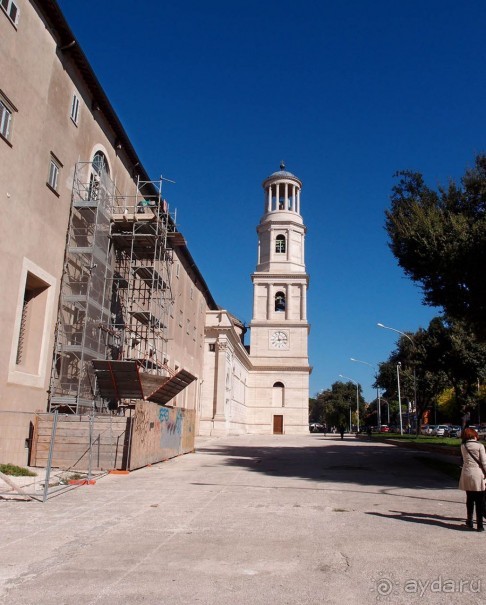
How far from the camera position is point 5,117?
14367 millimetres

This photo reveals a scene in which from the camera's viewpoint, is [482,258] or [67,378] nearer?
[482,258]

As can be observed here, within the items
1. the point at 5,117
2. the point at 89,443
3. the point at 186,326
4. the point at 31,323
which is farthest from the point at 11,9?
the point at 186,326

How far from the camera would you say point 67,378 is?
18.6 m

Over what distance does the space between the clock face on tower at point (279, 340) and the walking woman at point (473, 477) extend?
5735 cm

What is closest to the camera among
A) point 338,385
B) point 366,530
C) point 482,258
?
point 366,530

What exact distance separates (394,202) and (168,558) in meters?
19.4

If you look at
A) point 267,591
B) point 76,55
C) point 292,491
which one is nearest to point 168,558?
point 267,591

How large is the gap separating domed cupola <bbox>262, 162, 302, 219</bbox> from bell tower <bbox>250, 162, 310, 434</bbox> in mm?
1185

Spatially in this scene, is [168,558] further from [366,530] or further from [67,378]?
[67,378]

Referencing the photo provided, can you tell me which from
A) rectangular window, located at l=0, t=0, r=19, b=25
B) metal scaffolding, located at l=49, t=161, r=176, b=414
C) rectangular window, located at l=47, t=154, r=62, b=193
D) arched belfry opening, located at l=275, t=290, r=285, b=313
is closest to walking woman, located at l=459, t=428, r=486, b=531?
metal scaffolding, located at l=49, t=161, r=176, b=414

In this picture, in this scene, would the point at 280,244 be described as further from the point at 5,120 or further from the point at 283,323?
the point at 5,120

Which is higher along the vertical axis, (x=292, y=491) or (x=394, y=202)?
(x=394, y=202)

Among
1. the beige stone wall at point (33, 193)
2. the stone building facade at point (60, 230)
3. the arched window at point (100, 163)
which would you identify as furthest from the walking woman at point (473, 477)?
the arched window at point (100, 163)

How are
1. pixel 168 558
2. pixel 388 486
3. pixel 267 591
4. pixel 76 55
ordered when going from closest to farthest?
pixel 267 591
pixel 168 558
pixel 388 486
pixel 76 55
